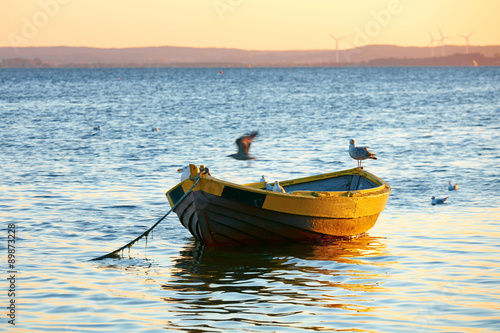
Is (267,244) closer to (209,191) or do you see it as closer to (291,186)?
(209,191)

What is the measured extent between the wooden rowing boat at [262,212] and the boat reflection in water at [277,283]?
0.79 feet

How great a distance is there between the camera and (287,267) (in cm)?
1136

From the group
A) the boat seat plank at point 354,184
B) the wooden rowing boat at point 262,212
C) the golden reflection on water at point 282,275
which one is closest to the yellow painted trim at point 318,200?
the wooden rowing boat at point 262,212

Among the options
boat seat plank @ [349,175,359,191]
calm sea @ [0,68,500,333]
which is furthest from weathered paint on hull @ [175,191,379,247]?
boat seat plank @ [349,175,359,191]

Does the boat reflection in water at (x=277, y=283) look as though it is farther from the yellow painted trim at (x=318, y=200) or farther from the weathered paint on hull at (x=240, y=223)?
the yellow painted trim at (x=318, y=200)

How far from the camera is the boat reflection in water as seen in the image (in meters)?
8.70

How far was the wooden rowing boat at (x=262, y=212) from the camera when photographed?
11930mm

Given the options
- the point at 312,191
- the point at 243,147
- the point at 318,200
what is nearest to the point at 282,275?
the point at 318,200

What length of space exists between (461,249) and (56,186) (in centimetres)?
1172

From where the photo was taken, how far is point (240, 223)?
40.0 feet

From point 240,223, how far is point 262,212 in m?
0.45

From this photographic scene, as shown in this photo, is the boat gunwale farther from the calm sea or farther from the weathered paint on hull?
the calm sea

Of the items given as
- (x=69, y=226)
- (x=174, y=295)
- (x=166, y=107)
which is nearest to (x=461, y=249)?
(x=174, y=295)

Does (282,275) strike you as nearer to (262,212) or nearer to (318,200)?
(262,212)
